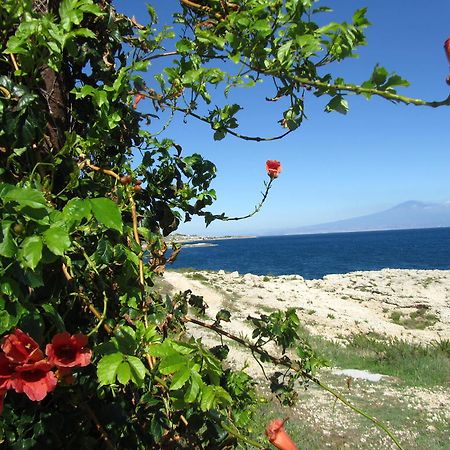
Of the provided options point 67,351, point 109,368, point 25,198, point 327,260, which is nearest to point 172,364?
point 109,368

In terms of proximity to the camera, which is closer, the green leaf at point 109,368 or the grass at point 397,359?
the green leaf at point 109,368

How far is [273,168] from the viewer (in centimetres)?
207

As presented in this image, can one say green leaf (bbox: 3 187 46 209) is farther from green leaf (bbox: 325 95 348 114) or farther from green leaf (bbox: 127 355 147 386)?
green leaf (bbox: 325 95 348 114)

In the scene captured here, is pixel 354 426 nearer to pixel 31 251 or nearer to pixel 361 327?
pixel 31 251

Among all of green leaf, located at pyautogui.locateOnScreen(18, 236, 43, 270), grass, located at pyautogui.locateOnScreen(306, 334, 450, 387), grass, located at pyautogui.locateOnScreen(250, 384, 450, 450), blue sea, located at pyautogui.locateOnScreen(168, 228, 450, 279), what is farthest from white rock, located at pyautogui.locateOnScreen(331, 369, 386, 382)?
blue sea, located at pyautogui.locateOnScreen(168, 228, 450, 279)

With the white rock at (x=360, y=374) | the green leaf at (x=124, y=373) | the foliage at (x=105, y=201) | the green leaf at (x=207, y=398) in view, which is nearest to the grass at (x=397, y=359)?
the white rock at (x=360, y=374)

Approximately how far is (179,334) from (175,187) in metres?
0.68

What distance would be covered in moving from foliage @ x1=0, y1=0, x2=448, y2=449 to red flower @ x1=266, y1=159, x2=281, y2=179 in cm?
30

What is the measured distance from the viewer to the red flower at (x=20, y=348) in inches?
37.9

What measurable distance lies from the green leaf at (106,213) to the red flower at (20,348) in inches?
12.2

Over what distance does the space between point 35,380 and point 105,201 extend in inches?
17.5

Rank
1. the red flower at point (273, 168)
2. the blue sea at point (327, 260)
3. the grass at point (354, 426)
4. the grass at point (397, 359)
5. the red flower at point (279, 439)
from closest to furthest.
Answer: the red flower at point (279, 439) → the red flower at point (273, 168) → the grass at point (354, 426) → the grass at point (397, 359) → the blue sea at point (327, 260)

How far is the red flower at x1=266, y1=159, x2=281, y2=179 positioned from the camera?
2.06 meters

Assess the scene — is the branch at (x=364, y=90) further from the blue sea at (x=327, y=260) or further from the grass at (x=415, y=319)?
the blue sea at (x=327, y=260)
